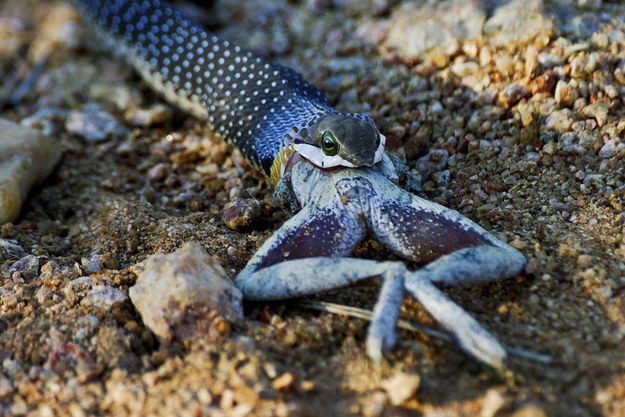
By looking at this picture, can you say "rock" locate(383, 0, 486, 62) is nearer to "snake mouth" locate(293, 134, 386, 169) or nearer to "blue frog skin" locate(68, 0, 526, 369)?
"blue frog skin" locate(68, 0, 526, 369)

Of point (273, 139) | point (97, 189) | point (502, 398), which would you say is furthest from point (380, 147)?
point (97, 189)

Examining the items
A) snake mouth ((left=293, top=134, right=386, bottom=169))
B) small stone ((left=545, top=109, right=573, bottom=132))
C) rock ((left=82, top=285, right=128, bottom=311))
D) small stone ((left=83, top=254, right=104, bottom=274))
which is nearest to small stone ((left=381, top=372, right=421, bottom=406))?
snake mouth ((left=293, top=134, right=386, bottom=169))

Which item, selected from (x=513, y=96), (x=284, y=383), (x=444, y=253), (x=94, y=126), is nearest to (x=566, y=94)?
(x=513, y=96)

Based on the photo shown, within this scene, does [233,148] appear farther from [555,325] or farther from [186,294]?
[555,325]

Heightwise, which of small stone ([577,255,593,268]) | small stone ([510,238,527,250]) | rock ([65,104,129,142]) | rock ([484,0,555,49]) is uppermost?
rock ([484,0,555,49])

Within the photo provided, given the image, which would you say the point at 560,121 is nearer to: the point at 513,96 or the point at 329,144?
the point at 513,96
